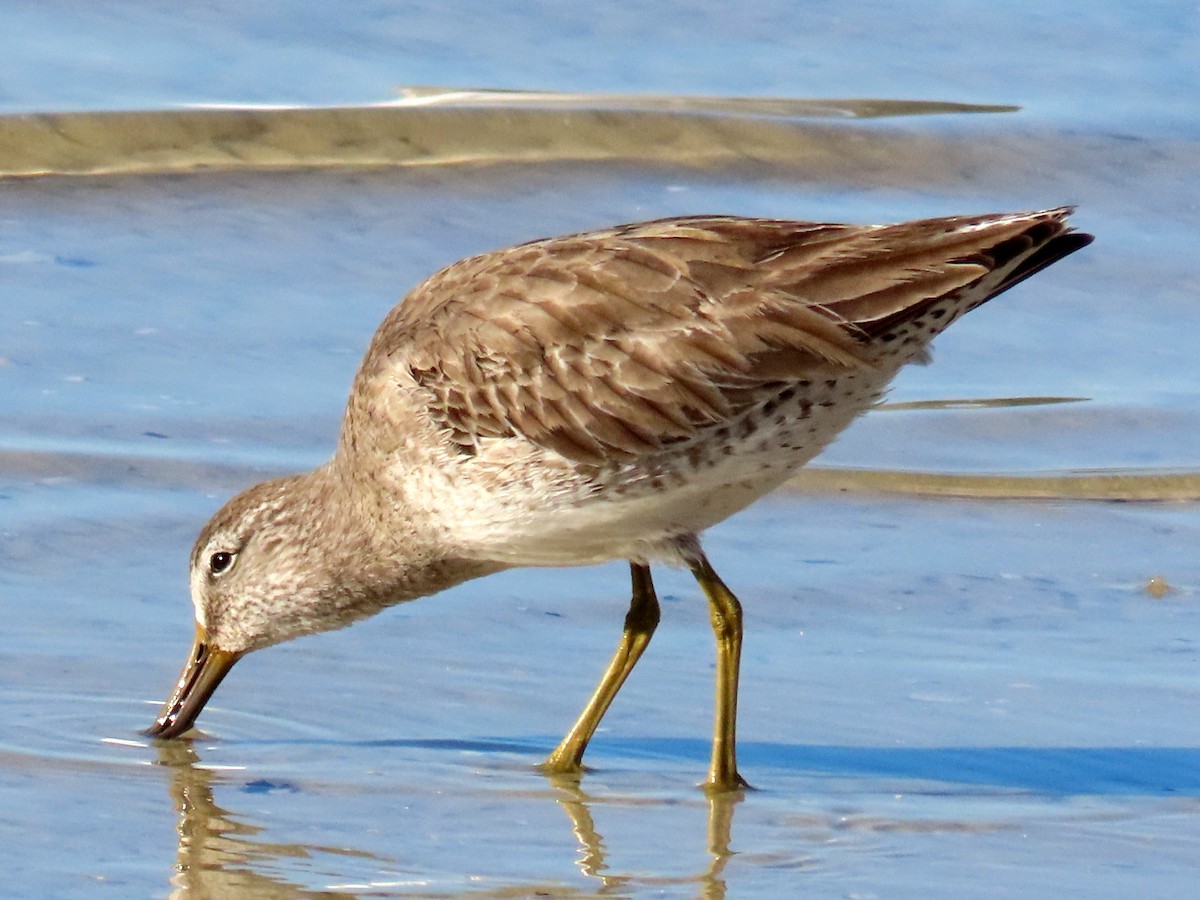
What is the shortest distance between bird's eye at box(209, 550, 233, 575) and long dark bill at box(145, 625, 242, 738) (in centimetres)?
18

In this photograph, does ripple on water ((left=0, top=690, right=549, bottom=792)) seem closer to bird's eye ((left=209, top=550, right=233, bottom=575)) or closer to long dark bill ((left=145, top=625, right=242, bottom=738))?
long dark bill ((left=145, top=625, right=242, bottom=738))

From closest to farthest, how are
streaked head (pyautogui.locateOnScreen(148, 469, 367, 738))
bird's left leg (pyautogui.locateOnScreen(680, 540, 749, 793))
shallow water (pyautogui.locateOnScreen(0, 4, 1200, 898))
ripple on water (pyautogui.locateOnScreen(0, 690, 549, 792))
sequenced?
shallow water (pyautogui.locateOnScreen(0, 4, 1200, 898)) → ripple on water (pyautogui.locateOnScreen(0, 690, 549, 792)) → bird's left leg (pyautogui.locateOnScreen(680, 540, 749, 793)) → streaked head (pyautogui.locateOnScreen(148, 469, 367, 738))

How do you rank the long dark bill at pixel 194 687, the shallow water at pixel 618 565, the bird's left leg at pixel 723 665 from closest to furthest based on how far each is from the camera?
the shallow water at pixel 618 565 → the bird's left leg at pixel 723 665 → the long dark bill at pixel 194 687

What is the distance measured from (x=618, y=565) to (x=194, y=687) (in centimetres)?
158

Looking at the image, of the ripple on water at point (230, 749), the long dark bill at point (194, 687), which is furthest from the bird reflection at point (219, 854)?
the long dark bill at point (194, 687)

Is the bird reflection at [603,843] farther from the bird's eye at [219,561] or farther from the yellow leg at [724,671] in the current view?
the bird's eye at [219,561]

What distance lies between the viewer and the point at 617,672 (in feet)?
18.1

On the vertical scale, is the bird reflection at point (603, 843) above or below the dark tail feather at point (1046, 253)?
below

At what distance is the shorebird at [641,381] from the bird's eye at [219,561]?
265 mm

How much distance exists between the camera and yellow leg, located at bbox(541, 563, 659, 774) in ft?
17.2

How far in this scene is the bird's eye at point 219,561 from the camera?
5898 millimetres

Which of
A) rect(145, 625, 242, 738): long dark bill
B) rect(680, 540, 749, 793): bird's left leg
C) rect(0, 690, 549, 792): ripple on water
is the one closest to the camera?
rect(0, 690, 549, 792): ripple on water

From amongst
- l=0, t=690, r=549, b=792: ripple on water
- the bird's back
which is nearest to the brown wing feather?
the bird's back

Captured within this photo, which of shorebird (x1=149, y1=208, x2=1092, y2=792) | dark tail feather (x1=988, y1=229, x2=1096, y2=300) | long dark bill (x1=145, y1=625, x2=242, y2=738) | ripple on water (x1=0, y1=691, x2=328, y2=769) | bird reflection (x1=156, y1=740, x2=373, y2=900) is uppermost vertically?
dark tail feather (x1=988, y1=229, x2=1096, y2=300)
